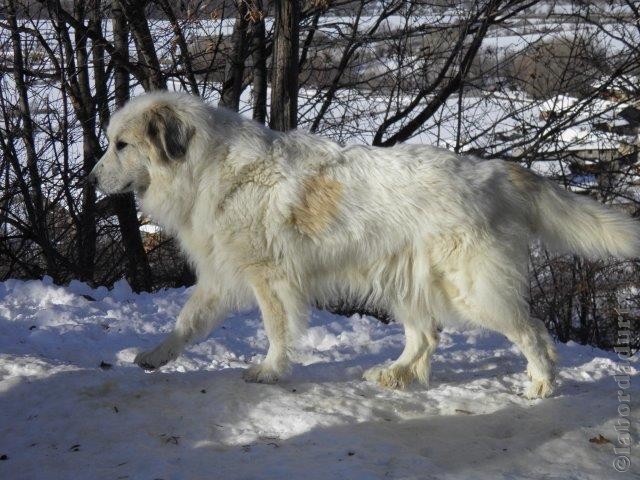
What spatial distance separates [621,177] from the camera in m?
10.1

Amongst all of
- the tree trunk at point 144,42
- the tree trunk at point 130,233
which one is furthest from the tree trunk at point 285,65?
the tree trunk at point 130,233

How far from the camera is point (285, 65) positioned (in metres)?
8.01

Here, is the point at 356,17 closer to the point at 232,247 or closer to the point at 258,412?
the point at 232,247

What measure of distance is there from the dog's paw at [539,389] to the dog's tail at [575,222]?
0.88 meters

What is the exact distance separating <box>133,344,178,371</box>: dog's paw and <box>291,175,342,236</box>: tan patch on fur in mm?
1168

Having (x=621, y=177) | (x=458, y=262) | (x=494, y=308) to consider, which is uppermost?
(x=621, y=177)

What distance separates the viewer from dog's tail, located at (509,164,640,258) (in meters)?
4.76

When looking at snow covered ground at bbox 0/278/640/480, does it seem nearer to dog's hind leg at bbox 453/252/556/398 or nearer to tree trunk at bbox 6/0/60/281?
dog's hind leg at bbox 453/252/556/398

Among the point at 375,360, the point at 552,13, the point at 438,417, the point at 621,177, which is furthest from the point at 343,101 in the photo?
the point at 438,417

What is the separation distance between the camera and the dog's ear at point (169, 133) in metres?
4.82

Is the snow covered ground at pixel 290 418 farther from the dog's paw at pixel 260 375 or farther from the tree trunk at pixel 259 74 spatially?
the tree trunk at pixel 259 74

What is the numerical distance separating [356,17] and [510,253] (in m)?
5.97

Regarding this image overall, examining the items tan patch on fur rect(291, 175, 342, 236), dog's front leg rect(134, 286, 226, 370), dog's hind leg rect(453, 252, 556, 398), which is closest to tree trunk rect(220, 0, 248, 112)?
dog's front leg rect(134, 286, 226, 370)

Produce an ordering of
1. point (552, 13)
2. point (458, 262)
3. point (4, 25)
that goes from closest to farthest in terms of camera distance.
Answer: point (458, 262)
point (4, 25)
point (552, 13)
